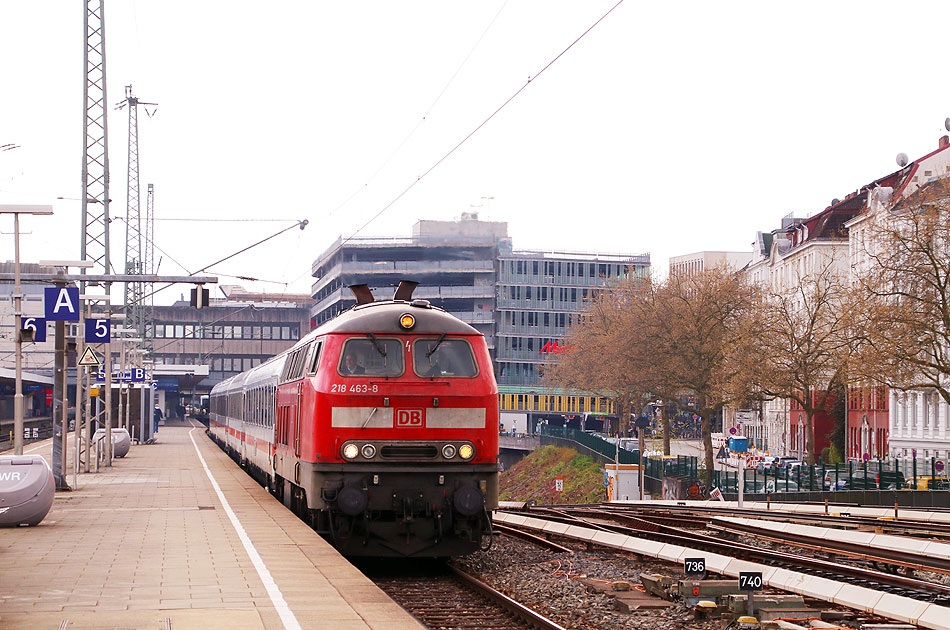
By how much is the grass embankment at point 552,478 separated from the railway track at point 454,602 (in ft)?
148

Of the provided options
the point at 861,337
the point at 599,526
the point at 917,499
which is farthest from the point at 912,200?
the point at 599,526

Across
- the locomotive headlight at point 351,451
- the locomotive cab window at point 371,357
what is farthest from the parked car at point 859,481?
the locomotive headlight at point 351,451

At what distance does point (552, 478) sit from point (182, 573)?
212 ft

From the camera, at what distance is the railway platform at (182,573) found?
10773 millimetres

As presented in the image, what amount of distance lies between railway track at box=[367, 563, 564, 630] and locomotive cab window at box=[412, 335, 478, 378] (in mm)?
2753

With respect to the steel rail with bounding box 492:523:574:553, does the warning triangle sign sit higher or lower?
higher

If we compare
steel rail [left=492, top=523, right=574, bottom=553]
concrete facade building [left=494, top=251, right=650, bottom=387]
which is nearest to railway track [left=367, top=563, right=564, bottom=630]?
steel rail [left=492, top=523, right=574, bottom=553]

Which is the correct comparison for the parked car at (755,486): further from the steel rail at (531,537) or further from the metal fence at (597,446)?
the steel rail at (531,537)

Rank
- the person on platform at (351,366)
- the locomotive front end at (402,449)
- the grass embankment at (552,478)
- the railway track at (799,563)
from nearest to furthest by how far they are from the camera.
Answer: the railway track at (799,563), the locomotive front end at (402,449), the person on platform at (351,366), the grass embankment at (552,478)

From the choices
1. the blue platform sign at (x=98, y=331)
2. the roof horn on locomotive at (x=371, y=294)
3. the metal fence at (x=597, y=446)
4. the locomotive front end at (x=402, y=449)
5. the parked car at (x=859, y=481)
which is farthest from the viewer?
the metal fence at (x=597, y=446)

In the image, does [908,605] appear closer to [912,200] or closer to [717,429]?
[912,200]

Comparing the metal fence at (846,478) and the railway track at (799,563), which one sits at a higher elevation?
the railway track at (799,563)

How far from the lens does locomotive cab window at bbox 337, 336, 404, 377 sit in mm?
17172

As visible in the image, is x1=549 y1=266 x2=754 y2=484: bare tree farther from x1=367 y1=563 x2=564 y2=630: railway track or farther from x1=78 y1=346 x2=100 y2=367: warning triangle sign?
x1=367 y1=563 x2=564 y2=630: railway track
